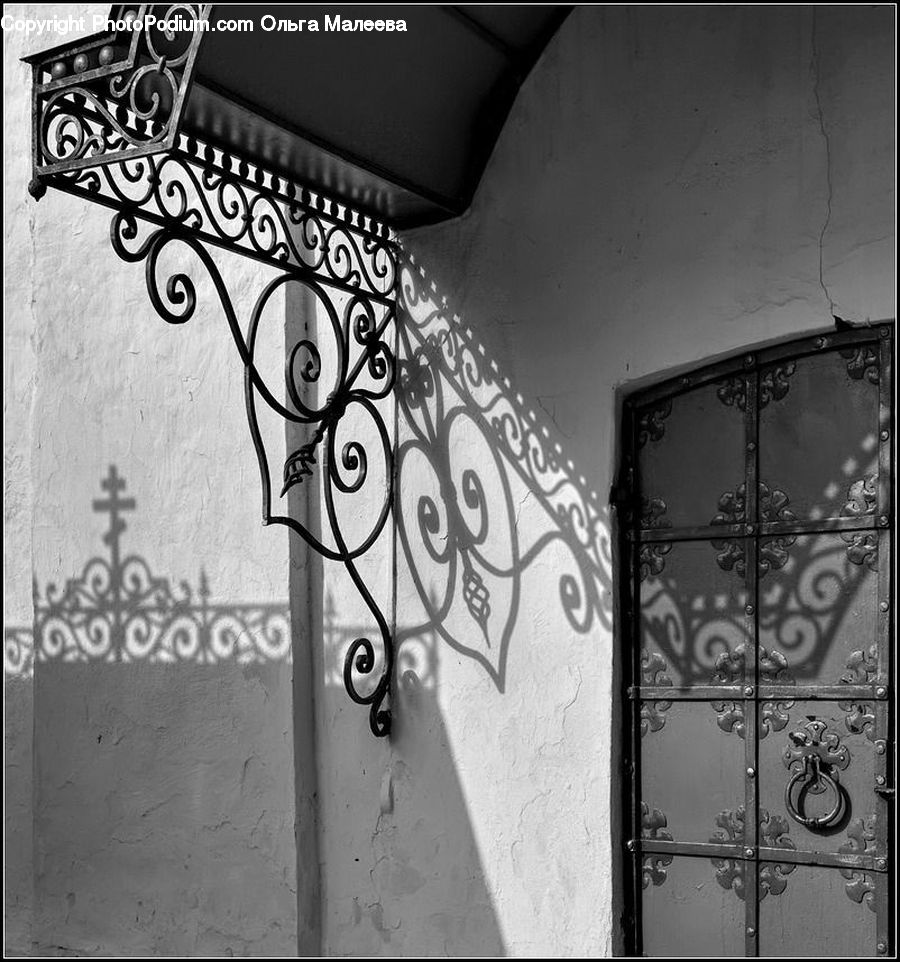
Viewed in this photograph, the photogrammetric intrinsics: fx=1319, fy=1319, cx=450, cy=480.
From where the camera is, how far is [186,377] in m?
4.27

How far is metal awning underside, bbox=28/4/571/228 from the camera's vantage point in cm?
284

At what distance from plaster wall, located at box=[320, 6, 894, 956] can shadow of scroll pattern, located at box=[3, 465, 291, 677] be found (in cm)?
47

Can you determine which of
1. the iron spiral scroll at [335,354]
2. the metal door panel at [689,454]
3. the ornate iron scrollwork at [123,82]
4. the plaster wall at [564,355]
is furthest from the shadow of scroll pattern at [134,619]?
the ornate iron scrollwork at [123,82]

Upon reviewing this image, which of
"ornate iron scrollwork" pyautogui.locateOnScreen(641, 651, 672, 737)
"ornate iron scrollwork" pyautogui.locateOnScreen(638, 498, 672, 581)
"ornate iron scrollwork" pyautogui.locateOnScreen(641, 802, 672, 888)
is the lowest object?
"ornate iron scrollwork" pyautogui.locateOnScreen(641, 802, 672, 888)

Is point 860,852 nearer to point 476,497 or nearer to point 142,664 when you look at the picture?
point 476,497

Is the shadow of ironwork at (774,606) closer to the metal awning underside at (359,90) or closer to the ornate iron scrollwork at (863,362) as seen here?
the ornate iron scrollwork at (863,362)

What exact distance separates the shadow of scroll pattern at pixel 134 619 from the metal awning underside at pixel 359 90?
51.4 inches

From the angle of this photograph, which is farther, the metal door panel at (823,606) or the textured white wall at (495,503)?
the textured white wall at (495,503)

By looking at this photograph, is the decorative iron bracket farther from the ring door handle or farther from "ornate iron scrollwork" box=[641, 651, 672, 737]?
the ring door handle

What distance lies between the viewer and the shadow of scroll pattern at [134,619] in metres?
4.02

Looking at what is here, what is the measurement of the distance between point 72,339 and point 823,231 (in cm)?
263

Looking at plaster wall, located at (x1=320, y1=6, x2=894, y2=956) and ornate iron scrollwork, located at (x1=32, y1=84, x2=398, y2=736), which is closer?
plaster wall, located at (x1=320, y1=6, x2=894, y2=956)

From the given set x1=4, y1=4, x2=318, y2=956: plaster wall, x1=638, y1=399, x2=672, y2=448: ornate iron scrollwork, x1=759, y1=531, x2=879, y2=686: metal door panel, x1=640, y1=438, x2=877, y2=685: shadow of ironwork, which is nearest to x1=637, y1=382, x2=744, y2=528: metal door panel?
x1=638, y1=399, x2=672, y2=448: ornate iron scrollwork

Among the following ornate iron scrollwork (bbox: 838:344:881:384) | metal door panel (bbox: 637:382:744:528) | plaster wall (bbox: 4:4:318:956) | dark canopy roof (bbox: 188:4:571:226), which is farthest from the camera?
plaster wall (bbox: 4:4:318:956)
